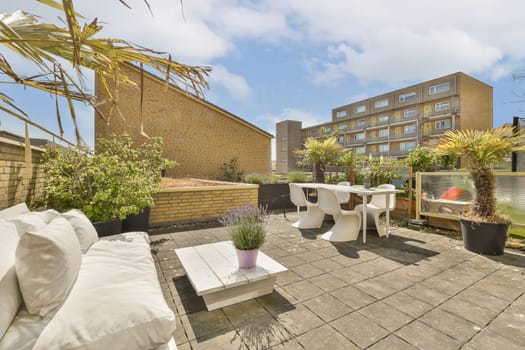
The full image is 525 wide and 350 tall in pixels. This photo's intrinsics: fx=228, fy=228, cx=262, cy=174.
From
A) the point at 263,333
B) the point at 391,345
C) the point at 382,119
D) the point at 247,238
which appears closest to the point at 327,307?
the point at 391,345

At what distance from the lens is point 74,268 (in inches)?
60.2

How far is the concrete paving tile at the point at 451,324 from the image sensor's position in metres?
1.78

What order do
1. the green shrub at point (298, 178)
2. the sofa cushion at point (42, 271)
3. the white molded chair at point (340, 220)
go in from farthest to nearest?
the green shrub at point (298, 178) < the white molded chair at point (340, 220) < the sofa cushion at point (42, 271)

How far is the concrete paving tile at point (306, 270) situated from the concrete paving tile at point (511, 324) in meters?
1.54

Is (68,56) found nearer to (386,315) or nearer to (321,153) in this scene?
(386,315)

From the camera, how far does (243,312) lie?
2072 millimetres

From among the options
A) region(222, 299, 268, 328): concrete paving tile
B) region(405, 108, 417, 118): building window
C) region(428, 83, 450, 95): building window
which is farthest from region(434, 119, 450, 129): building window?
region(222, 299, 268, 328): concrete paving tile

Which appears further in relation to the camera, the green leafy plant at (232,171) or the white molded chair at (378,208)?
the green leafy plant at (232,171)

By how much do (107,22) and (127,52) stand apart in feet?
0.77

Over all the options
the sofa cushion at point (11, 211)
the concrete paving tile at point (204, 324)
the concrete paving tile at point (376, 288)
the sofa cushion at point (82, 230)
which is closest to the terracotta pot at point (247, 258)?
the concrete paving tile at point (204, 324)

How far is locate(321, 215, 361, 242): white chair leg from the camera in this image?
416cm

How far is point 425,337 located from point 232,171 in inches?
379

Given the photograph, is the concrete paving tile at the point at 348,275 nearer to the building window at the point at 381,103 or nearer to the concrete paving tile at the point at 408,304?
the concrete paving tile at the point at 408,304

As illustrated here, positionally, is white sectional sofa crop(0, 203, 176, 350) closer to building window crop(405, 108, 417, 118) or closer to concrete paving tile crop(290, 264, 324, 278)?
concrete paving tile crop(290, 264, 324, 278)
